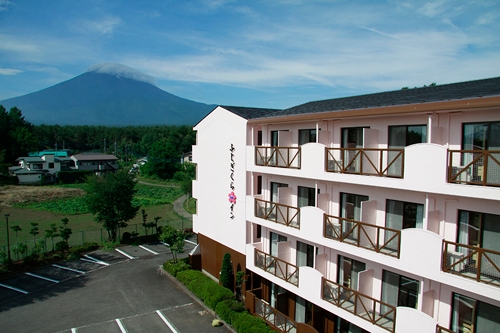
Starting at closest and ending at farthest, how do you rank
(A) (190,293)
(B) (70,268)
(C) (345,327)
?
(C) (345,327) < (A) (190,293) < (B) (70,268)

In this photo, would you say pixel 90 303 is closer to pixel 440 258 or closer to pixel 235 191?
pixel 235 191

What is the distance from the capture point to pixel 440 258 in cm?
834

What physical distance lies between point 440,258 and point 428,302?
5.75 ft

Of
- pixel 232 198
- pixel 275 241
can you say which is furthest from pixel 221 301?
pixel 232 198

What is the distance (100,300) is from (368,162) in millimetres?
14901

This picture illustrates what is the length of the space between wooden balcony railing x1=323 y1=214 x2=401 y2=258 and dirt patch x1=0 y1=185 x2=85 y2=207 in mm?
49110

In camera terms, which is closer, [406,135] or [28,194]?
[406,135]

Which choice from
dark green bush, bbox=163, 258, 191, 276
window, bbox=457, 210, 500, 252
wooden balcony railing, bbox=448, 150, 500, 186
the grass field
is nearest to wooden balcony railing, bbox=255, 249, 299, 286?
window, bbox=457, 210, 500, 252

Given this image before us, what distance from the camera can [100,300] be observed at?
17.7m

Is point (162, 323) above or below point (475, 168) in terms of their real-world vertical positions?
below

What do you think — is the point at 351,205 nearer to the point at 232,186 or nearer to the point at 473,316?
the point at 473,316

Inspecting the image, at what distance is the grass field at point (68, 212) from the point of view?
3325 centimetres

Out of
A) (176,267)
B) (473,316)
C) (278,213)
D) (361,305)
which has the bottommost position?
(176,267)

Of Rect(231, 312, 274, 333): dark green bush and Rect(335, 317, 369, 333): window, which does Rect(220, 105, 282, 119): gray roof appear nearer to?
Rect(231, 312, 274, 333): dark green bush
